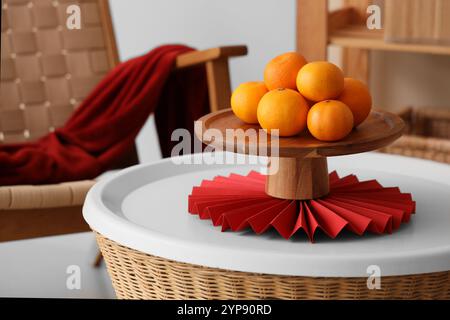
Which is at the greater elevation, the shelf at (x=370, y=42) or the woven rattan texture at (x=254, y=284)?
the shelf at (x=370, y=42)

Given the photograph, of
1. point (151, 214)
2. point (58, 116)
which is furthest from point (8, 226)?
point (58, 116)

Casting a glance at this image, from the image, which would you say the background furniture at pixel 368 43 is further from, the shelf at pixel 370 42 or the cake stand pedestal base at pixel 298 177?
the cake stand pedestal base at pixel 298 177

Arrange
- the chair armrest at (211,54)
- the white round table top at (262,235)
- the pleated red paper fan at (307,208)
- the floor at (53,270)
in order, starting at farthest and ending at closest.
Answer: the floor at (53,270) < the chair armrest at (211,54) < the pleated red paper fan at (307,208) < the white round table top at (262,235)

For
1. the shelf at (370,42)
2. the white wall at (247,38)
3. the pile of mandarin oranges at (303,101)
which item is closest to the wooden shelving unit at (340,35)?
the shelf at (370,42)

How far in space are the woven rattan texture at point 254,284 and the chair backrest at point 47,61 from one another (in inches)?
39.5

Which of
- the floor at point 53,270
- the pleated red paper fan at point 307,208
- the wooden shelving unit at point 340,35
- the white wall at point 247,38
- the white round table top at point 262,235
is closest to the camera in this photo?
the white round table top at point 262,235

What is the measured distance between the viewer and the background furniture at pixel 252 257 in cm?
86

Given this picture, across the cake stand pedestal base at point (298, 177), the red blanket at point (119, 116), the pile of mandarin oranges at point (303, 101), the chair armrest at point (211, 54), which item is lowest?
the red blanket at point (119, 116)

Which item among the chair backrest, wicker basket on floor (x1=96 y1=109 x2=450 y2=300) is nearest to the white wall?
the chair backrest

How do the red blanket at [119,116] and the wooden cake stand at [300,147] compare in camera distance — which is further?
the red blanket at [119,116]

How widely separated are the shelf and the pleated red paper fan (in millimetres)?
826

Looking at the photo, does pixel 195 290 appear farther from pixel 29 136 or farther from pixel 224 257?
pixel 29 136

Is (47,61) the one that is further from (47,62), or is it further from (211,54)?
(211,54)

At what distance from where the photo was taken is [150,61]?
183 cm
